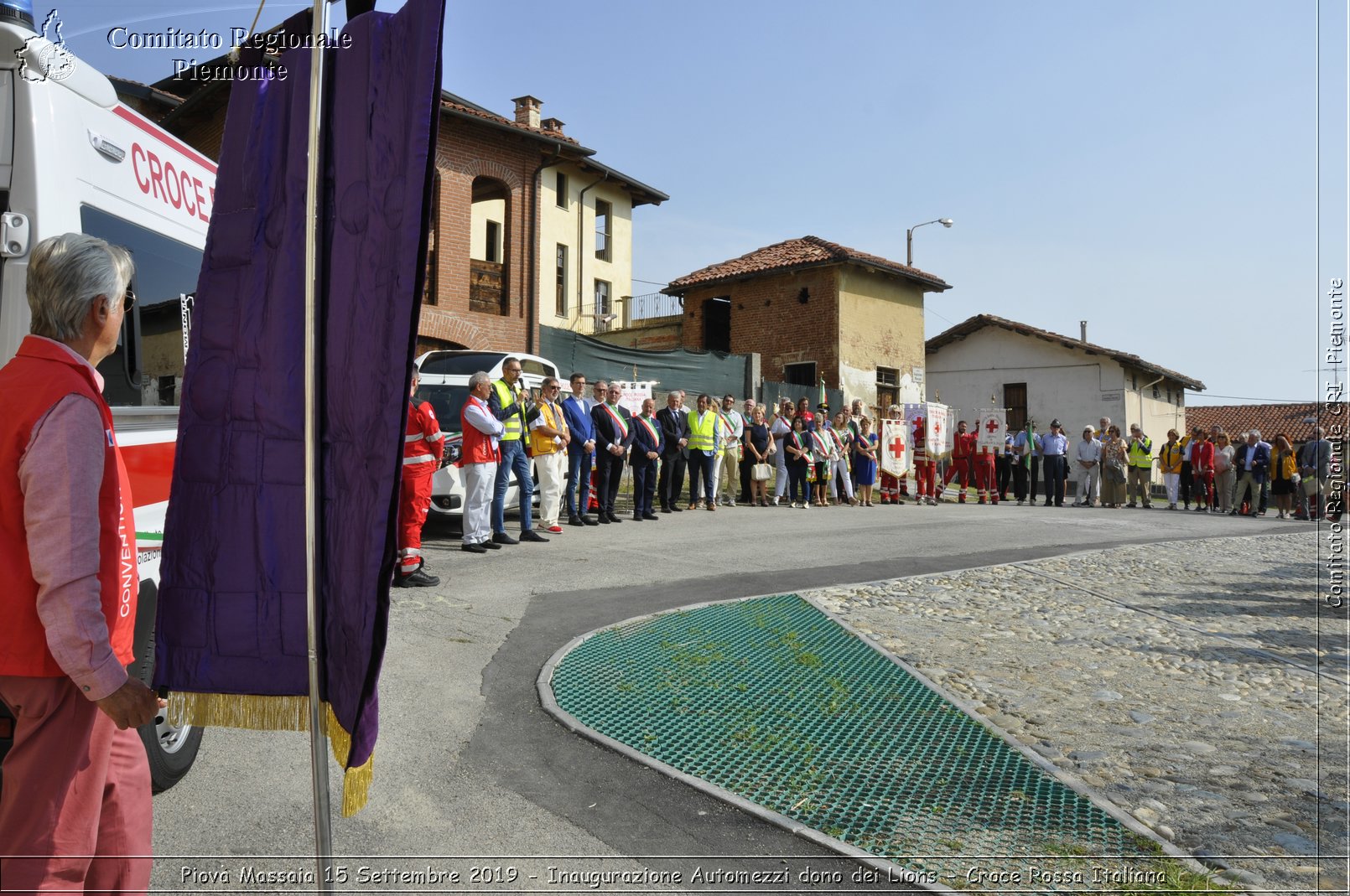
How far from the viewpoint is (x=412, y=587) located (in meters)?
7.95

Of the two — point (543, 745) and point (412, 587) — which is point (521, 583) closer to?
point (412, 587)

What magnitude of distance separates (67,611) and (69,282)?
0.79m

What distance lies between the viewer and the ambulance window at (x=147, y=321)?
3900mm

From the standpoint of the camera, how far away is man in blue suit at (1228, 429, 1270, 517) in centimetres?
2167

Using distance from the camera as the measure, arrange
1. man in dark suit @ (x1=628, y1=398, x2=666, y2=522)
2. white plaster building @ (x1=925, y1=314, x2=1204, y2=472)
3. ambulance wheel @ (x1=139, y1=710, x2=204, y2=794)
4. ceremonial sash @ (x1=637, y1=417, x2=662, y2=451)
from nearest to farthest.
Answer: ambulance wheel @ (x1=139, y1=710, x2=204, y2=794)
man in dark suit @ (x1=628, y1=398, x2=666, y2=522)
ceremonial sash @ (x1=637, y1=417, x2=662, y2=451)
white plaster building @ (x1=925, y1=314, x2=1204, y2=472)

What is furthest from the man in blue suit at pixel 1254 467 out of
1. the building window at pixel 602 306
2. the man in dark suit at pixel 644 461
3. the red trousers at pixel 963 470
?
the building window at pixel 602 306

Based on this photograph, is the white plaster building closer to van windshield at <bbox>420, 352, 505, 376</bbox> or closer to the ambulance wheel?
van windshield at <bbox>420, 352, 505, 376</bbox>

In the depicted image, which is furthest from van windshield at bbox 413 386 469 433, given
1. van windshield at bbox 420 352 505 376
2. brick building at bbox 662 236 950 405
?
brick building at bbox 662 236 950 405

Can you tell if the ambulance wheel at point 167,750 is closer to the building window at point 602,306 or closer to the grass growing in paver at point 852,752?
the grass growing in paver at point 852,752

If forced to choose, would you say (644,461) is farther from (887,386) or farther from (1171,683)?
(887,386)

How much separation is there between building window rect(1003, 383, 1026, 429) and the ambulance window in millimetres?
39621

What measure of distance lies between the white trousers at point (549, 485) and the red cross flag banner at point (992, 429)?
15.6 metres

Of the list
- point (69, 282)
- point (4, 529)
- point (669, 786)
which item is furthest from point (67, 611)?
point (669, 786)

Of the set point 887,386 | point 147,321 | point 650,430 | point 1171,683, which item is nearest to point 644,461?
point 650,430
